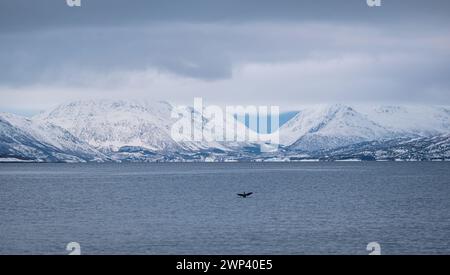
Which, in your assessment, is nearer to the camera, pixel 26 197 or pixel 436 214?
pixel 436 214

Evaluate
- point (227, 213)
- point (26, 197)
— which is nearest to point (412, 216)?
point (227, 213)

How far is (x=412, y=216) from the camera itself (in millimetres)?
111938

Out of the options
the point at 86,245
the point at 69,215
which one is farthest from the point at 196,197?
the point at 86,245

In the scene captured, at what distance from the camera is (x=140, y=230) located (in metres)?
92.9

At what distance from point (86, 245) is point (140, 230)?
47.1 feet
